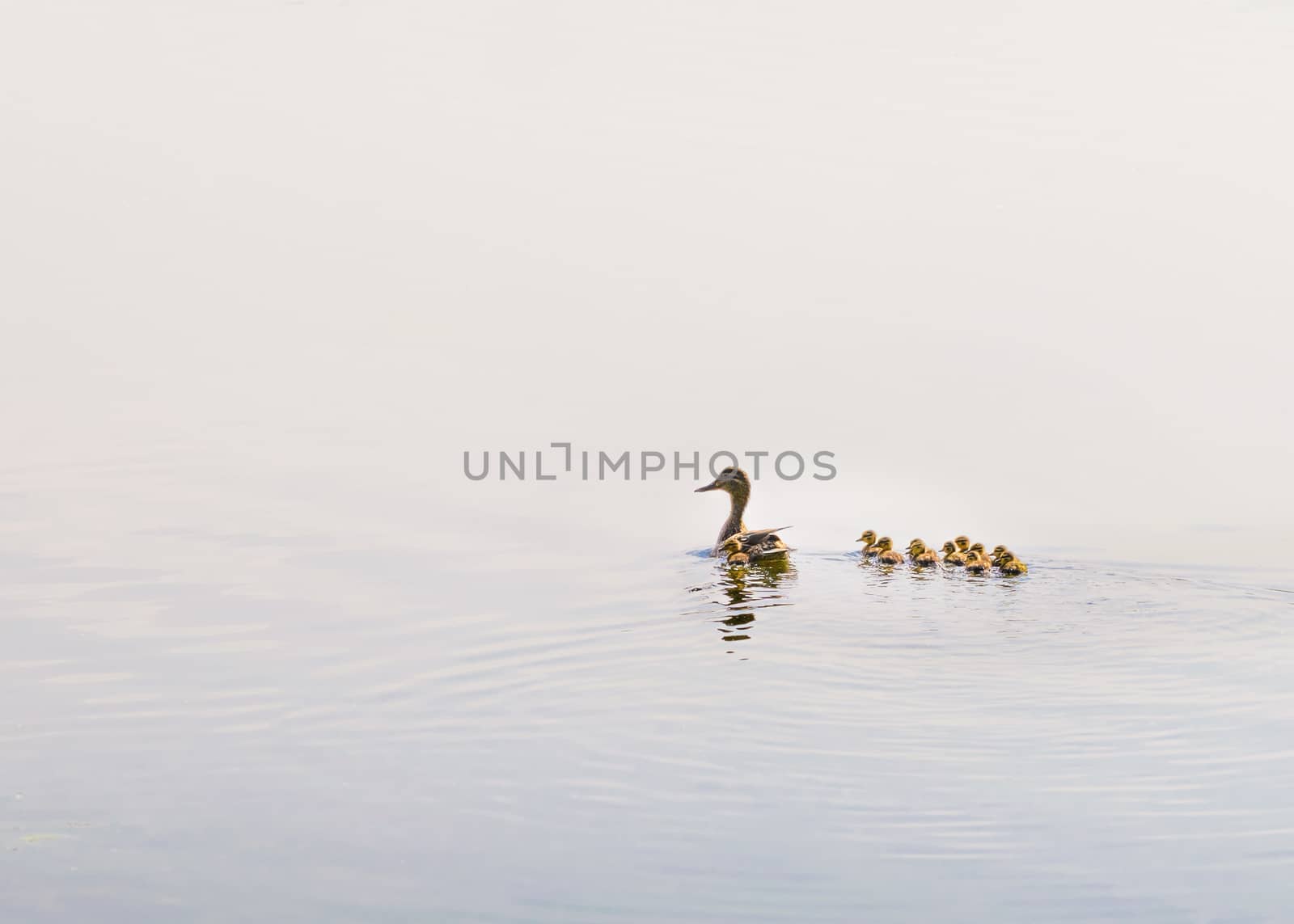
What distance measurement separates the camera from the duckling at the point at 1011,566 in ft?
36.9

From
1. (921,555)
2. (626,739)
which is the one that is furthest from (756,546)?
(626,739)

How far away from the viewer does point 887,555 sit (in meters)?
11.8

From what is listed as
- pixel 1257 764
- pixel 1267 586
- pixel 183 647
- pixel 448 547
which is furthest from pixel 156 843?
pixel 1267 586

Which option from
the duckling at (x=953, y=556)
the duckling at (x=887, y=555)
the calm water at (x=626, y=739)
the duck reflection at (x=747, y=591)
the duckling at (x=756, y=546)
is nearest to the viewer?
the calm water at (x=626, y=739)

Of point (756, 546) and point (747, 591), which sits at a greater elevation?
point (756, 546)

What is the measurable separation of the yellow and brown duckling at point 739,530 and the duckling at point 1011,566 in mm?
1800

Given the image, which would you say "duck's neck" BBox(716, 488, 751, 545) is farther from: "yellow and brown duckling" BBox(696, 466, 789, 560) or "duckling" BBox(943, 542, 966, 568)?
"duckling" BBox(943, 542, 966, 568)

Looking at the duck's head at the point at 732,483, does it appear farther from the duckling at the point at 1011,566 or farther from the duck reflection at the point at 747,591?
the duckling at the point at 1011,566

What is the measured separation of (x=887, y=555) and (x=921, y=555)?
296 mm

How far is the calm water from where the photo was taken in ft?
19.7

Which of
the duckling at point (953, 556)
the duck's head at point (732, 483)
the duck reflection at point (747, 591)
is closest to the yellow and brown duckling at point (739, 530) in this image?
the duck's head at point (732, 483)

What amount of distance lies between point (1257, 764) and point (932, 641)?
8.48ft

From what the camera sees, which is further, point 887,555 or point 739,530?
point 739,530

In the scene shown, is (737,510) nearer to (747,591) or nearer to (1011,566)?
(747,591)
